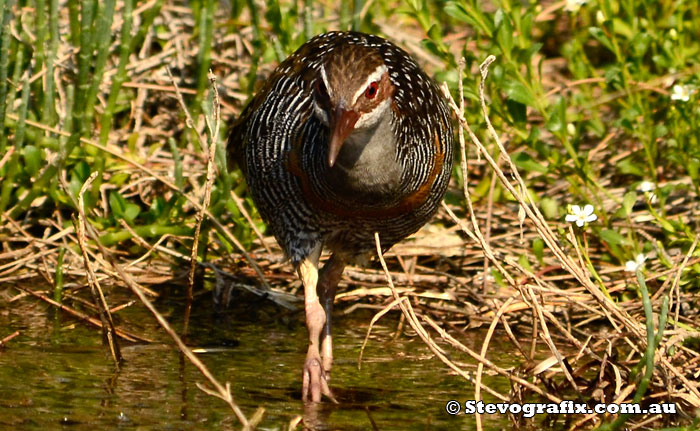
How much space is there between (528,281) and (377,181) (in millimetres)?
1727

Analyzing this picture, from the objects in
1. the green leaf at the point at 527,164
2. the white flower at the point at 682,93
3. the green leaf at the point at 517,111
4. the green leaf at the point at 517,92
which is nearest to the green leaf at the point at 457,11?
the green leaf at the point at 517,92

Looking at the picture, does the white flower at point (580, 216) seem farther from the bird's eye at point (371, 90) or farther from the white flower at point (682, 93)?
the white flower at point (682, 93)

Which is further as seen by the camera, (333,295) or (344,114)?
(333,295)

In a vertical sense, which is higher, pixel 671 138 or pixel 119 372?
pixel 671 138

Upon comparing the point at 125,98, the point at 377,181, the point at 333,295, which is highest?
the point at 125,98

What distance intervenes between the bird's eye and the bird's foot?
1183mm

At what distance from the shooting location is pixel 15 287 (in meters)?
6.34

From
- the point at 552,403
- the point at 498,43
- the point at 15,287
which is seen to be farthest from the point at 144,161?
the point at 552,403

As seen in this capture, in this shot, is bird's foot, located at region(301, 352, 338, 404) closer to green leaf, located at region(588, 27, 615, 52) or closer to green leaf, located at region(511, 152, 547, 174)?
green leaf, located at region(511, 152, 547, 174)

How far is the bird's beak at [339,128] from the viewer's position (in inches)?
172

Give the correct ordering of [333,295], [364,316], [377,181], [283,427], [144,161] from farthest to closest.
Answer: [144,161] < [364,316] < [333,295] < [377,181] < [283,427]

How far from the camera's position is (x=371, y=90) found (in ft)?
15.0

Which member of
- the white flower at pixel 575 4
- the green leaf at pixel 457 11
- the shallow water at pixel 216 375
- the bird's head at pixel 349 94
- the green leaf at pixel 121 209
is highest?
the white flower at pixel 575 4

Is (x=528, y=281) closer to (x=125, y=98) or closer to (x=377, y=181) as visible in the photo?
(x=377, y=181)
